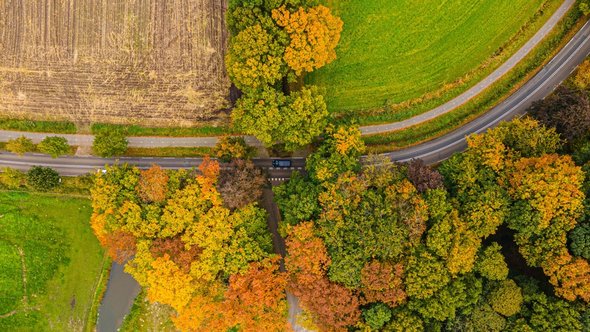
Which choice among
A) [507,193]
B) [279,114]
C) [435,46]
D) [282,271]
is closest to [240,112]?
[279,114]

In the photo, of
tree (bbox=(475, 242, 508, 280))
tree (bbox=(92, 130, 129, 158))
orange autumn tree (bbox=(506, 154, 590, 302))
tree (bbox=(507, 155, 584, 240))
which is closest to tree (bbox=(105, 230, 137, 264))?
tree (bbox=(92, 130, 129, 158))

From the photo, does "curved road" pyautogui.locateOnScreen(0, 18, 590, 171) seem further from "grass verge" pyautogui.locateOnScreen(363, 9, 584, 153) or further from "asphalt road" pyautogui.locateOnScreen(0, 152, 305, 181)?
"asphalt road" pyautogui.locateOnScreen(0, 152, 305, 181)

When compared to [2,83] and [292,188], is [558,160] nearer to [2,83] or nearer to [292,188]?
[292,188]

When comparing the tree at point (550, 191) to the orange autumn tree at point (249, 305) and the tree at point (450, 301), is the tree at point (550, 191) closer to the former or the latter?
the tree at point (450, 301)

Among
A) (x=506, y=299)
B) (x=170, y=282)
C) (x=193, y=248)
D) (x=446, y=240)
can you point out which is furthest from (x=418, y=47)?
(x=170, y=282)

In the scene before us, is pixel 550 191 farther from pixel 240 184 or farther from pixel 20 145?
pixel 20 145
